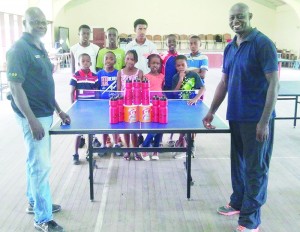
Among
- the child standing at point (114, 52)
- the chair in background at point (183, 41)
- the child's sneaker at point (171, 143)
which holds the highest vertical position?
the chair in background at point (183, 41)

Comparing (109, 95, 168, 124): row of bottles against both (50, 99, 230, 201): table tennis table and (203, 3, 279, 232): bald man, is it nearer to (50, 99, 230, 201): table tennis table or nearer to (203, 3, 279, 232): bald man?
(50, 99, 230, 201): table tennis table

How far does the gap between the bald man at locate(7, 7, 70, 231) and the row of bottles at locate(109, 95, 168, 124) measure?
0.46m

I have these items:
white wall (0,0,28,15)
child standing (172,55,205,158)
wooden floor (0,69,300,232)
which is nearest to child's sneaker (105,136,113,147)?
wooden floor (0,69,300,232)

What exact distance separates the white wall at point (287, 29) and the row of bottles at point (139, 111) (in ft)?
50.2

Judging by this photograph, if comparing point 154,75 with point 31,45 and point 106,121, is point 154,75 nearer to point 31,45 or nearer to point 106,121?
point 106,121

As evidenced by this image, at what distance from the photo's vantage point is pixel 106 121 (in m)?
2.75

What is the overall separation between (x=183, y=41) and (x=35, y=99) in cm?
1629

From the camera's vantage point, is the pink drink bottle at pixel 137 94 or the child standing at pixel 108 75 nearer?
the pink drink bottle at pixel 137 94

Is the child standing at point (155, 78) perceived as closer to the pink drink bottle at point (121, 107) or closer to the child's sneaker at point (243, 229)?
the pink drink bottle at point (121, 107)

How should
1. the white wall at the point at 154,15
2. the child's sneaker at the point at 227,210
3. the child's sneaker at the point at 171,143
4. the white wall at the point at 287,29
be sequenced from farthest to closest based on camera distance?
the white wall at the point at 154,15
the white wall at the point at 287,29
the child's sneaker at the point at 171,143
the child's sneaker at the point at 227,210

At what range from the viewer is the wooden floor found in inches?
103

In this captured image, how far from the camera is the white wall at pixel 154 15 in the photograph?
18.0 meters

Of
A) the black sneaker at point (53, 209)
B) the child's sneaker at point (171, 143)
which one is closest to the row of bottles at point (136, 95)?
the black sneaker at point (53, 209)

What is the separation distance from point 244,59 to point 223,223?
4.03ft
